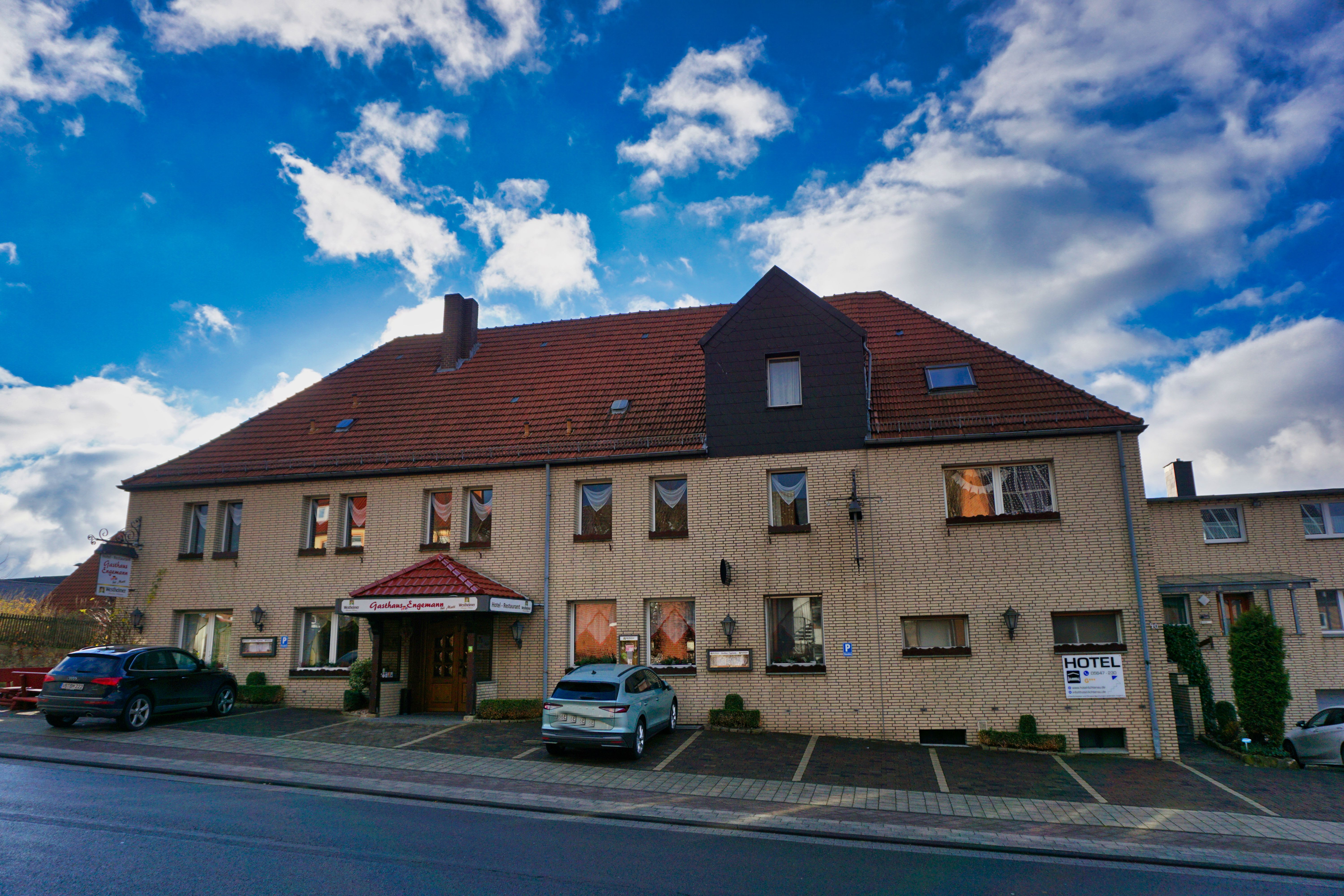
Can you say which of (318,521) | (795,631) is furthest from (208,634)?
(795,631)

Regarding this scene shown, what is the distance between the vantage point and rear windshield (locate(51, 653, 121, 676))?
15312mm

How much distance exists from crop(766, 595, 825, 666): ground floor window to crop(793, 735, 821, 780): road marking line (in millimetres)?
1666

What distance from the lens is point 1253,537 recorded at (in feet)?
82.9

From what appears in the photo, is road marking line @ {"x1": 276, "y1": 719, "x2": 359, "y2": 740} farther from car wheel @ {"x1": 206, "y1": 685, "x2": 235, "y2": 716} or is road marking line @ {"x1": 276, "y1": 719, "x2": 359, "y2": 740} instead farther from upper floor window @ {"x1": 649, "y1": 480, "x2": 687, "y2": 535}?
upper floor window @ {"x1": 649, "y1": 480, "x2": 687, "y2": 535}

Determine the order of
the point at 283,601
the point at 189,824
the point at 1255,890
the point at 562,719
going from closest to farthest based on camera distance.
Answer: the point at 1255,890
the point at 189,824
the point at 562,719
the point at 283,601

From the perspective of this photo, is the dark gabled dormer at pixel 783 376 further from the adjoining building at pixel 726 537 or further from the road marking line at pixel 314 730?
the road marking line at pixel 314 730

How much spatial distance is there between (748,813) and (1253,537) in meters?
22.6

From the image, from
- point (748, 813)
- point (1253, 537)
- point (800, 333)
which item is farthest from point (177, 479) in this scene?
point (1253, 537)

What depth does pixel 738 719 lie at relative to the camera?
1734 cm

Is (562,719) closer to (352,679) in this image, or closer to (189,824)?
(189,824)

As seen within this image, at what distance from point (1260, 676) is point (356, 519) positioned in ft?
71.4

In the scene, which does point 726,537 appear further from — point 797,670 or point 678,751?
point 678,751

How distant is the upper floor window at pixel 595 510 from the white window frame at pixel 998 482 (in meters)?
7.71

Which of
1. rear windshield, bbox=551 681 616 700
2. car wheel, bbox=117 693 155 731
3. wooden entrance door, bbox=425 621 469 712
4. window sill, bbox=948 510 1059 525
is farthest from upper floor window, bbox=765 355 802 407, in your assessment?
car wheel, bbox=117 693 155 731
